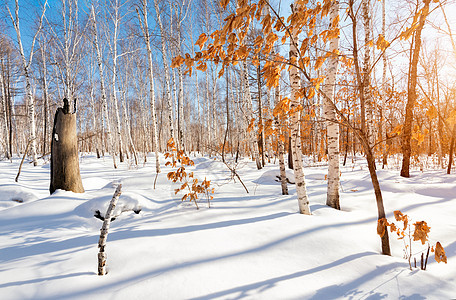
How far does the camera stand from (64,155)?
4156 millimetres

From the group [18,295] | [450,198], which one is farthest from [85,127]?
[450,198]

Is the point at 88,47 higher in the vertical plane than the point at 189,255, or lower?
higher

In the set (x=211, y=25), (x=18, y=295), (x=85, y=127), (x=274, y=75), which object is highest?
(x=211, y=25)

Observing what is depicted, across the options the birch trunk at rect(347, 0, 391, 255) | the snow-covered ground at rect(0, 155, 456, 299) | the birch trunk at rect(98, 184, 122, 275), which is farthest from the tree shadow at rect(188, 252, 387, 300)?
the birch trunk at rect(98, 184, 122, 275)

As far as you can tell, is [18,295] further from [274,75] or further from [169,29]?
[169,29]

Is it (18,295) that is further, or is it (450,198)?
(450,198)

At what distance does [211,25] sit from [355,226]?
1439cm

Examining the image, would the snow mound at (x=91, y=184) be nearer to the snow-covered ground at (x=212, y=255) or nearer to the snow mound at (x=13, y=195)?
the snow mound at (x=13, y=195)

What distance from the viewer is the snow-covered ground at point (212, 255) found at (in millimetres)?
1449

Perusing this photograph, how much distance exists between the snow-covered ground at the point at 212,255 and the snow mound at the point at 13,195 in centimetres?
115

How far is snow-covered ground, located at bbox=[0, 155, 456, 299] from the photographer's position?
4.75 feet

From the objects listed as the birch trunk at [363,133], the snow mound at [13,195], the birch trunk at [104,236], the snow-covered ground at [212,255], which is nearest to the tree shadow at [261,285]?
the snow-covered ground at [212,255]

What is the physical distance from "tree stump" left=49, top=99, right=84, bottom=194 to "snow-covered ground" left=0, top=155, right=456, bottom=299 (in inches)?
35.1

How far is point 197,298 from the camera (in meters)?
1.38
